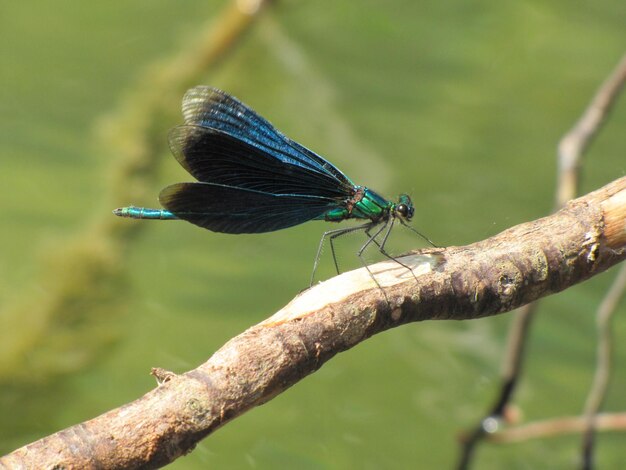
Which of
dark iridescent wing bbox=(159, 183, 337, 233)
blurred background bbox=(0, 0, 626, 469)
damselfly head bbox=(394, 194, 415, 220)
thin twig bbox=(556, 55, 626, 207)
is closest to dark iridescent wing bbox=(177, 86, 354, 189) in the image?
dark iridescent wing bbox=(159, 183, 337, 233)

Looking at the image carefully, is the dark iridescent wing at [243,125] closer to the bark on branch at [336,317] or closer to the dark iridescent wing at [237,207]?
the dark iridescent wing at [237,207]

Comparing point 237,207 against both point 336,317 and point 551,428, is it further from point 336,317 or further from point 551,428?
point 551,428

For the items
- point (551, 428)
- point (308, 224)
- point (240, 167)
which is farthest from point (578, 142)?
point (308, 224)

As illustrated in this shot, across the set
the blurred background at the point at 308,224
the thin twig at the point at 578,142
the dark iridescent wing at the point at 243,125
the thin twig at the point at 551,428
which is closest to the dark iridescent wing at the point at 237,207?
the dark iridescent wing at the point at 243,125

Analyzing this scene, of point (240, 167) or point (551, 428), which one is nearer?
point (240, 167)

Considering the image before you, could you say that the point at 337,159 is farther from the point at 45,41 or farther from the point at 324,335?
the point at 324,335

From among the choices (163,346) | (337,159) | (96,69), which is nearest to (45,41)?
(96,69)
